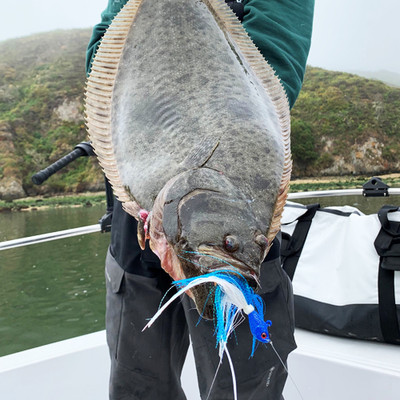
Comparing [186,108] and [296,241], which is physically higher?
[186,108]

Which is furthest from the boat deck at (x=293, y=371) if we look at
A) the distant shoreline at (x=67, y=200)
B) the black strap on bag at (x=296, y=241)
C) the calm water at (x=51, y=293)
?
the distant shoreline at (x=67, y=200)

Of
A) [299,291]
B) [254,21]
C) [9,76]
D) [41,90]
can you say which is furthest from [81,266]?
[9,76]

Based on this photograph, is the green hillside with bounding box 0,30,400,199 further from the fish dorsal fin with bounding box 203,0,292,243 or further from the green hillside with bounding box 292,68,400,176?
the fish dorsal fin with bounding box 203,0,292,243

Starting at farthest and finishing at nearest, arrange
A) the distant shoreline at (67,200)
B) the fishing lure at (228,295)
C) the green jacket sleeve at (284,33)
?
the distant shoreline at (67,200) < the green jacket sleeve at (284,33) < the fishing lure at (228,295)

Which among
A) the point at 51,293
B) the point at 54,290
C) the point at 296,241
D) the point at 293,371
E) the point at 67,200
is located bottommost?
the point at 67,200

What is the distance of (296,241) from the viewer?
2998mm

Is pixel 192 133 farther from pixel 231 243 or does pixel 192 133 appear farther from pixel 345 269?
pixel 345 269

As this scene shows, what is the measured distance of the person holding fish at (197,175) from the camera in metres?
0.82

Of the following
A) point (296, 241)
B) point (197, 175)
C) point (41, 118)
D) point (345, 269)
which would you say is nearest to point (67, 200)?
point (41, 118)

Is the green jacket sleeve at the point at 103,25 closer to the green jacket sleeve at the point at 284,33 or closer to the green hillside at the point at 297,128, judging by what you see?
the green jacket sleeve at the point at 284,33

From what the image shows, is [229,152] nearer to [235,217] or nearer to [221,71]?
[235,217]

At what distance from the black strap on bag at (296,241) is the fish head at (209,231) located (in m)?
2.22

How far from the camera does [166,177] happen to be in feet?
3.10

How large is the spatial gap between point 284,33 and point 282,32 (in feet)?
0.03
